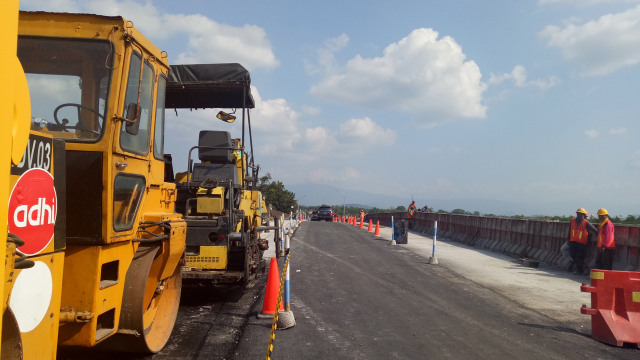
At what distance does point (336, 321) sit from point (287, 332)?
0.94 metres

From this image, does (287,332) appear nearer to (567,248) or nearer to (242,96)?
(242,96)

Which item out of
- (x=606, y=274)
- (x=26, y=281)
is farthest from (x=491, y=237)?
(x=26, y=281)

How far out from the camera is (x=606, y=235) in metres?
11.5

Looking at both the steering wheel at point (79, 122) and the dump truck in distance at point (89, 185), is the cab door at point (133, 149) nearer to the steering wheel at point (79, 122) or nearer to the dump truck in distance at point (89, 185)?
the dump truck in distance at point (89, 185)

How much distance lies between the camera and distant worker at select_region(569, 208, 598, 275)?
12391 millimetres

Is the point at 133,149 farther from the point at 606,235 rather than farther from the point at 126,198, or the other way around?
the point at 606,235

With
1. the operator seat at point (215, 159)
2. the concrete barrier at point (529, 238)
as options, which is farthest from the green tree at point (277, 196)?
the operator seat at point (215, 159)

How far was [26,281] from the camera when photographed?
2576 millimetres

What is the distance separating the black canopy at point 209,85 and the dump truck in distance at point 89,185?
172 inches

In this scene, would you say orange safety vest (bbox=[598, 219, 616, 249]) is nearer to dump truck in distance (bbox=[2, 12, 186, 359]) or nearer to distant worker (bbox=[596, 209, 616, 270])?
distant worker (bbox=[596, 209, 616, 270])

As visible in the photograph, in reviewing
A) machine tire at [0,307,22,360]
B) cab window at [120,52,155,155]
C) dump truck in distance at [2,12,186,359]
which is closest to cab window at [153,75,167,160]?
dump truck in distance at [2,12,186,359]

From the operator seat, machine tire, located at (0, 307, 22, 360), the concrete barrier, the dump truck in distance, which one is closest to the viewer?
machine tire, located at (0, 307, 22, 360)

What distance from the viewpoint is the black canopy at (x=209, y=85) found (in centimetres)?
926

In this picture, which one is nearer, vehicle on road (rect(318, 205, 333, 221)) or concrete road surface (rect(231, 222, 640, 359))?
concrete road surface (rect(231, 222, 640, 359))
